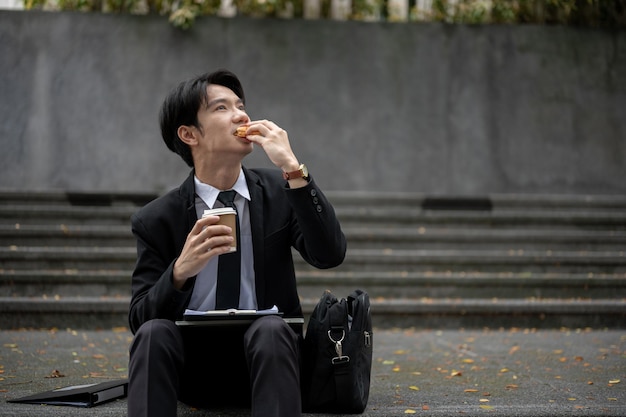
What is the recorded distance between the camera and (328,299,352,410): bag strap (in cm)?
303

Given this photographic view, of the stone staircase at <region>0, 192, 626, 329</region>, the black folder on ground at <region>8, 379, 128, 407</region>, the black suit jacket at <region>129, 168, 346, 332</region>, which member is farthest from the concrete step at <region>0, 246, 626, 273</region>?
the black suit jacket at <region>129, 168, 346, 332</region>

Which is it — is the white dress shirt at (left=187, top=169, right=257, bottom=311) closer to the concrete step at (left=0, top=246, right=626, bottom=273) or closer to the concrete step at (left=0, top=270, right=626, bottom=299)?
the concrete step at (left=0, top=270, right=626, bottom=299)

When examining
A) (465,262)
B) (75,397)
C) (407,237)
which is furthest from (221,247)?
(407,237)

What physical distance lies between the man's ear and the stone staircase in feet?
10.7

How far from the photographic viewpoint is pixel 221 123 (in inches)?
122

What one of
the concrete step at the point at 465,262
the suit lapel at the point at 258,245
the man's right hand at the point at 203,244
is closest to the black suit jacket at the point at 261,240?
the suit lapel at the point at 258,245

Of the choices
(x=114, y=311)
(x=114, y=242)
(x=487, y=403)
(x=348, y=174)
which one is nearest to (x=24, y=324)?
(x=114, y=311)

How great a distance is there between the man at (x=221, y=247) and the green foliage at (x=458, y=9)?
22.9 feet

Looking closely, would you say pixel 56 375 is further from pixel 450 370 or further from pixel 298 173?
pixel 450 370

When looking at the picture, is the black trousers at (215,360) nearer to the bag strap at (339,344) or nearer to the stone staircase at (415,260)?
the bag strap at (339,344)

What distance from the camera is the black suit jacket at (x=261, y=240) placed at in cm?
290

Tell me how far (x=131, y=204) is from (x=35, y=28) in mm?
3039

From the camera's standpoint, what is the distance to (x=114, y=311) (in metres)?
6.14

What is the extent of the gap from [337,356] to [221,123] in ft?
3.34
